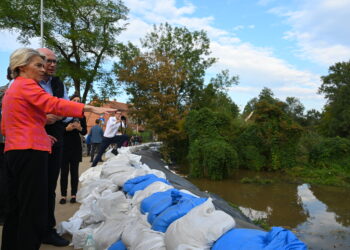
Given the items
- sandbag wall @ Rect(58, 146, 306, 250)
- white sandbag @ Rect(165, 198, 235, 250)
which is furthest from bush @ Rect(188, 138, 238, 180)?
white sandbag @ Rect(165, 198, 235, 250)

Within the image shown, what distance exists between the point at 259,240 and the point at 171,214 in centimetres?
79

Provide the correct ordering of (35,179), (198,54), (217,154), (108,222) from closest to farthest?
(35,179)
(108,222)
(217,154)
(198,54)

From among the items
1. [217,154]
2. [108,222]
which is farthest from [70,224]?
[217,154]

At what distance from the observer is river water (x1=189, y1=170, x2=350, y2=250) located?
5637 millimetres

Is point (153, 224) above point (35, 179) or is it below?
below

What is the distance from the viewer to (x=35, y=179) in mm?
2014

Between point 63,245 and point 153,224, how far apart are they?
1087mm

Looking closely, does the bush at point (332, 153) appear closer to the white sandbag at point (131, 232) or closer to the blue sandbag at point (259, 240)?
the white sandbag at point (131, 232)

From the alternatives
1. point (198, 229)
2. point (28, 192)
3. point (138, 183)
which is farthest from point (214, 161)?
point (28, 192)

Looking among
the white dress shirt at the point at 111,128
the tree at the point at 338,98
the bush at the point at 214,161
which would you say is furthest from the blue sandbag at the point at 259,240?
the tree at the point at 338,98

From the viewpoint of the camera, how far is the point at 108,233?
2674mm

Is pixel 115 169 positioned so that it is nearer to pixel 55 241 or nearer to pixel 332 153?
pixel 55 241

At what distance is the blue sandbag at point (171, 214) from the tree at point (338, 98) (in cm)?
3342

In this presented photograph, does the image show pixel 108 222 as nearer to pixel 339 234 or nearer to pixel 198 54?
pixel 339 234
